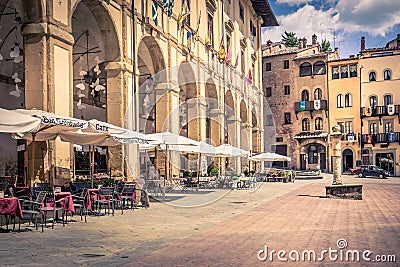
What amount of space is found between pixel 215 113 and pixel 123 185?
1646 cm

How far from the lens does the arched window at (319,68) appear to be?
52141 millimetres

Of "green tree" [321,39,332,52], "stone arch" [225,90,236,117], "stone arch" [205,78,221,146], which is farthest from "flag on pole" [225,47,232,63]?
"green tree" [321,39,332,52]

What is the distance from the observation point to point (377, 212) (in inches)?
546

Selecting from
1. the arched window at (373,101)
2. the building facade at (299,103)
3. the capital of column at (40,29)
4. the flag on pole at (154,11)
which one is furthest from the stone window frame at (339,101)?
the capital of column at (40,29)

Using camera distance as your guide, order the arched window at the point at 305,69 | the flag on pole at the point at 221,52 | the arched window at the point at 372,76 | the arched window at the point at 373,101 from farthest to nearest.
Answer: the arched window at the point at 305,69 < the arched window at the point at 372,76 < the arched window at the point at 373,101 < the flag on pole at the point at 221,52

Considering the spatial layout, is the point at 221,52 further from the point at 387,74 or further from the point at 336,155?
the point at 387,74

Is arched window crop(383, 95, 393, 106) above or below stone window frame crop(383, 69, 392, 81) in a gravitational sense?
below

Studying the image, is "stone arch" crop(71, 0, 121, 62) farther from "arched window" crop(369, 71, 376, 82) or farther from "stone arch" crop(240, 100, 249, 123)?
"arched window" crop(369, 71, 376, 82)

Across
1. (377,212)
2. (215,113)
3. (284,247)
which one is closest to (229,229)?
(284,247)

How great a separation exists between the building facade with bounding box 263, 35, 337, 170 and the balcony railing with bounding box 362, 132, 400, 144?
4022 millimetres

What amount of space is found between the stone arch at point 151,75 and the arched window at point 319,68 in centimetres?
3031

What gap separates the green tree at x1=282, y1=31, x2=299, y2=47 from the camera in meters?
69.0

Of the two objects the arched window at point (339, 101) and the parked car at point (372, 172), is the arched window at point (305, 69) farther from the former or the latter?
the parked car at point (372, 172)

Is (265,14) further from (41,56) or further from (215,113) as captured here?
(41,56)
